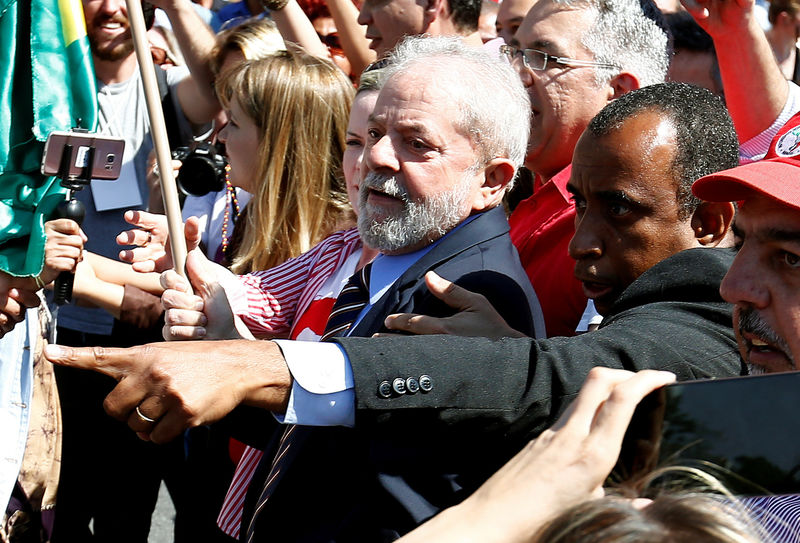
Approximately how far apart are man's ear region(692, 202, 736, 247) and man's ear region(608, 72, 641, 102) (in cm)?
88

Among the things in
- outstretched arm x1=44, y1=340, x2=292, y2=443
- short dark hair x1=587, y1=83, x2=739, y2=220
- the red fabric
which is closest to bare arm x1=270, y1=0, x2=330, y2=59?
the red fabric

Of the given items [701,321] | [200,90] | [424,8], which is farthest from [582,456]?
[200,90]

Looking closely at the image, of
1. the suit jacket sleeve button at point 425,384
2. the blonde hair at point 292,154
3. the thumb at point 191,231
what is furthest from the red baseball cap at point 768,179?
the blonde hair at point 292,154

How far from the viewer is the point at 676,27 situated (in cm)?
381

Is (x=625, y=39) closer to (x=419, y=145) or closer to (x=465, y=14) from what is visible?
(x=419, y=145)

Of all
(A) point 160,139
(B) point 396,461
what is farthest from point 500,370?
(A) point 160,139

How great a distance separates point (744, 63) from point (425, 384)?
1.79 meters

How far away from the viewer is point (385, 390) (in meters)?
1.55

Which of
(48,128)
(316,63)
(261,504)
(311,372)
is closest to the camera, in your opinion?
(311,372)

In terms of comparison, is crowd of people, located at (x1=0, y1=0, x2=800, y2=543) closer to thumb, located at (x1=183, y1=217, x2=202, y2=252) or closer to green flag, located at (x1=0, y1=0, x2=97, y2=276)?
thumb, located at (x1=183, y1=217, x2=202, y2=252)

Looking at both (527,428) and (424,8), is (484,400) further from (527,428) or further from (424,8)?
(424,8)

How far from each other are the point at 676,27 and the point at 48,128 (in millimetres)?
2223

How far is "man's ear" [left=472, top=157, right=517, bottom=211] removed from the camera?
2.36m

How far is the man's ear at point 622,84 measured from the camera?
2959mm
